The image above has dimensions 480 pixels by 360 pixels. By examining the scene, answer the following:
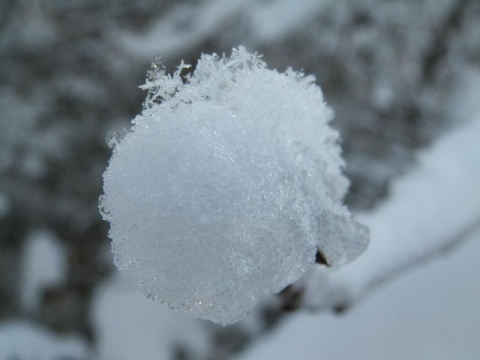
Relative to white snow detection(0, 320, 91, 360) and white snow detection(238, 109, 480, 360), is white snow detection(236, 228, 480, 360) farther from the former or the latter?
white snow detection(0, 320, 91, 360)

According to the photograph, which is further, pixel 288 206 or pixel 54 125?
pixel 54 125

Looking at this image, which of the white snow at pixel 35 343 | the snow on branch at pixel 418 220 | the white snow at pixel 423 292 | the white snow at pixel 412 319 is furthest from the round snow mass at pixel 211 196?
the white snow at pixel 35 343

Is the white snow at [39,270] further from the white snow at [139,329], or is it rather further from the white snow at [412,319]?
the white snow at [412,319]

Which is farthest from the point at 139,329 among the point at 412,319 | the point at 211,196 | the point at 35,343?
the point at 211,196

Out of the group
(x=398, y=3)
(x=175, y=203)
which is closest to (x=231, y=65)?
(x=175, y=203)

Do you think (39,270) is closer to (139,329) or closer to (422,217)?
(139,329)

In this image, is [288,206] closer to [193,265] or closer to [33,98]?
[193,265]

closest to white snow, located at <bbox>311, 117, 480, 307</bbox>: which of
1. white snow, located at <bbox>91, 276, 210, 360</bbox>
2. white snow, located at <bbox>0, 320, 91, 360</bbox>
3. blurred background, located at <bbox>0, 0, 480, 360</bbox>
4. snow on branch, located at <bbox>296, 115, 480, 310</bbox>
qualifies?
snow on branch, located at <bbox>296, 115, 480, 310</bbox>
